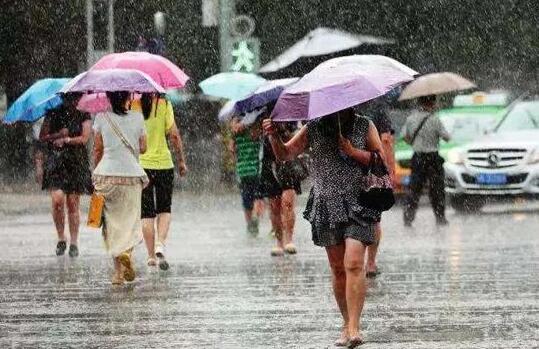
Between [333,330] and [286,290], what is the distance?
8.84ft

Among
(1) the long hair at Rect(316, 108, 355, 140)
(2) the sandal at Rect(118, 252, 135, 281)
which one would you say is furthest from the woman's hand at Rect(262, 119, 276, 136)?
(2) the sandal at Rect(118, 252, 135, 281)

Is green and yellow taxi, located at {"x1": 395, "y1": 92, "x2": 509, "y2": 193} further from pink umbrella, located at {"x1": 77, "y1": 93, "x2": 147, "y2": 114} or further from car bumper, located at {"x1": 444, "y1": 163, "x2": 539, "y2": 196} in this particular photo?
pink umbrella, located at {"x1": 77, "y1": 93, "x2": 147, "y2": 114}

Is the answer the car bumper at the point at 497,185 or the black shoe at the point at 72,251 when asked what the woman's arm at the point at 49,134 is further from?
the car bumper at the point at 497,185

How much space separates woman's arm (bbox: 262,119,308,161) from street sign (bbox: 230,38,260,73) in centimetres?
2286

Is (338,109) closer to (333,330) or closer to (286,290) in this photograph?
(333,330)

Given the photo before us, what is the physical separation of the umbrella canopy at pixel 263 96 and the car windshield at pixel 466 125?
41.0 feet

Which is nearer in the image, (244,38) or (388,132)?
(388,132)

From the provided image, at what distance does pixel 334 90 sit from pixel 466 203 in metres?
15.6

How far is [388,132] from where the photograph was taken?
49.3 feet

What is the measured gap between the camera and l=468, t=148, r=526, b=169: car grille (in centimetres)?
2458

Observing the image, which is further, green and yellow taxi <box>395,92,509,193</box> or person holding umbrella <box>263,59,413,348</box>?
green and yellow taxi <box>395,92,509,193</box>

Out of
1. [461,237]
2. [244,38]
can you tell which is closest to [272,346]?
[461,237]

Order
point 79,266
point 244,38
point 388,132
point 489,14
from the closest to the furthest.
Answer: point 388,132 → point 79,266 → point 244,38 → point 489,14

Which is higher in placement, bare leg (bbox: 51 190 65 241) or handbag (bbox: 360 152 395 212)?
handbag (bbox: 360 152 395 212)
